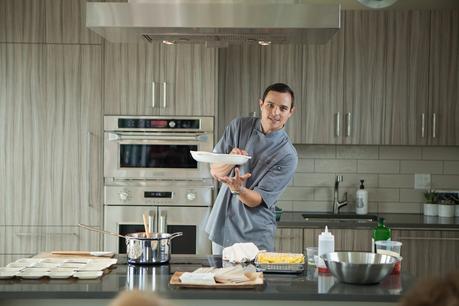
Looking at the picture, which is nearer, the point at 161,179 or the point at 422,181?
the point at 161,179

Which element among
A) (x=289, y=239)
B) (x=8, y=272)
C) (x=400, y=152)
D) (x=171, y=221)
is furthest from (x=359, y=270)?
(x=400, y=152)

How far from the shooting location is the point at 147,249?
3316mm

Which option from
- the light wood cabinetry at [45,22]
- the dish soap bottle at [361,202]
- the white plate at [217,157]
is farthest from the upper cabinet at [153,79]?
the white plate at [217,157]

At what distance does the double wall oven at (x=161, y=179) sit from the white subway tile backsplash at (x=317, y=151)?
973 mm

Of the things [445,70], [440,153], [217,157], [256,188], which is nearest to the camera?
[217,157]

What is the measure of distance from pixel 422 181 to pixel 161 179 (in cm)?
203

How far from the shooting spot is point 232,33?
11.5 ft

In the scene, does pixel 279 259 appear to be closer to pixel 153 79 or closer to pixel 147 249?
pixel 147 249

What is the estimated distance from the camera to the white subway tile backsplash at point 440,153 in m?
5.76

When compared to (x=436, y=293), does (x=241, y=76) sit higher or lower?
higher

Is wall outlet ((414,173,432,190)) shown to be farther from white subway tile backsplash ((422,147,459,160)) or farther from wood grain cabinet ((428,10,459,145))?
wood grain cabinet ((428,10,459,145))


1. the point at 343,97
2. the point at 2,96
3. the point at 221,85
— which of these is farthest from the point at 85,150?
the point at 343,97

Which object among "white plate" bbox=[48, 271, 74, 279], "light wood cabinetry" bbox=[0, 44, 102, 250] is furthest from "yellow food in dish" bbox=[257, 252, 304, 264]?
"light wood cabinetry" bbox=[0, 44, 102, 250]

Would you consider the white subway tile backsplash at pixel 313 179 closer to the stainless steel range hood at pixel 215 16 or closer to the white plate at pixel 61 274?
the stainless steel range hood at pixel 215 16
